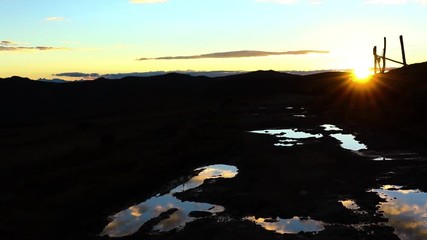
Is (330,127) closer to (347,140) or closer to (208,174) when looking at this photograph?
(347,140)

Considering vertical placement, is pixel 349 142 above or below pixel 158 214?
below

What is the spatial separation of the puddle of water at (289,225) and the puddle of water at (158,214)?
2.12 meters

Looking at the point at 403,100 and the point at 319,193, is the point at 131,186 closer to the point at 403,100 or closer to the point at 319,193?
the point at 319,193

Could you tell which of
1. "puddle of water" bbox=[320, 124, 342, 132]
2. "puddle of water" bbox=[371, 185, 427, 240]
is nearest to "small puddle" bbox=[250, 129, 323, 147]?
"puddle of water" bbox=[320, 124, 342, 132]

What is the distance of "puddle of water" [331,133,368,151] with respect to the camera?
28.5m

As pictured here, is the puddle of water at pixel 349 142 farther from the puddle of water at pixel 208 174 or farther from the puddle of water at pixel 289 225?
the puddle of water at pixel 289 225

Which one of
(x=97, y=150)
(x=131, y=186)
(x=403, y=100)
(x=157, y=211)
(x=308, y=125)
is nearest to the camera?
(x=157, y=211)

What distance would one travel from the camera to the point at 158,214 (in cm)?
1662

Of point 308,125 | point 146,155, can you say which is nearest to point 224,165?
point 146,155

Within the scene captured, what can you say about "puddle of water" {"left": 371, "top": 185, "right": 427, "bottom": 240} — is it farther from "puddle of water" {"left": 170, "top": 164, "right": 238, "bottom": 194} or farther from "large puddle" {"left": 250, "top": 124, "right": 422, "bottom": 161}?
"puddle of water" {"left": 170, "top": 164, "right": 238, "bottom": 194}

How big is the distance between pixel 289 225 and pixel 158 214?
4927 mm

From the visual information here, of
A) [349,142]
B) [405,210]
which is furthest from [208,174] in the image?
[349,142]

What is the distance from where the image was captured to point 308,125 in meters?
43.1

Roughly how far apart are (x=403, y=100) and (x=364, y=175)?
22.3m
